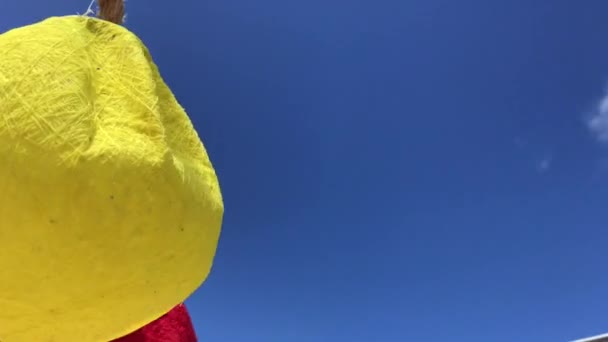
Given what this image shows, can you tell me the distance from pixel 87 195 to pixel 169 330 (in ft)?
3.96

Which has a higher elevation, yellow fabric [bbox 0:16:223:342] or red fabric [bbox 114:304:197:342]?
yellow fabric [bbox 0:16:223:342]

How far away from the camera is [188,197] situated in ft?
3.67

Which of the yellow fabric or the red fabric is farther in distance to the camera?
the red fabric

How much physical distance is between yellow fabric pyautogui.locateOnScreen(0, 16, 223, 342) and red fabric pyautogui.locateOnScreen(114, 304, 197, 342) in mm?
810

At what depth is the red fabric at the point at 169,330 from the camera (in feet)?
6.44

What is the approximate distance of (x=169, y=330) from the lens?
2061mm

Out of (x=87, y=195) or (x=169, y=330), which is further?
(x=169, y=330)

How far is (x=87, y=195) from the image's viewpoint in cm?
100

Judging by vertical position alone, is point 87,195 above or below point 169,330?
above

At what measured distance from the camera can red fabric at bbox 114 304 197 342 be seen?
1.96m

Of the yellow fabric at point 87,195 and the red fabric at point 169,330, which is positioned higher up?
the yellow fabric at point 87,195

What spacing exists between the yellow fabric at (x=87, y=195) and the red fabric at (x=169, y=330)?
31.9 inches

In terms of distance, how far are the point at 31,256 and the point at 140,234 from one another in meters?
0.20

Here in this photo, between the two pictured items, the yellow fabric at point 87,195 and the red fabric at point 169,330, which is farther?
the red fabric at point 169,330
